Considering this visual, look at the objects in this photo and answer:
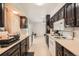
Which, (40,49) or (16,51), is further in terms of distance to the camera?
(40,49)

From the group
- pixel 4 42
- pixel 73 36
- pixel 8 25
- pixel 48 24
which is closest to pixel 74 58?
pixel 4 42

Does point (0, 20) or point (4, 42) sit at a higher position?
point (0, 20)

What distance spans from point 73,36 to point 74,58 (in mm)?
1104

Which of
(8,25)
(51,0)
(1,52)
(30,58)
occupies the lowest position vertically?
(30,58)

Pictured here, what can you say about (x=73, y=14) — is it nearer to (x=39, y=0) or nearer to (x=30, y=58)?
(x=39, y=0)

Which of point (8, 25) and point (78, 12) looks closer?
point (78, 12)

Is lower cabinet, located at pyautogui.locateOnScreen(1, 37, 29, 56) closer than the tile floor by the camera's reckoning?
Yes

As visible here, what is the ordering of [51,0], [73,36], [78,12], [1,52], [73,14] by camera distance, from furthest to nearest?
1. [73,36]
2. [73,14]
3. [78,12]
4. [51,0]
5. [1,52]

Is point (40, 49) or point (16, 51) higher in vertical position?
point (16, 51)

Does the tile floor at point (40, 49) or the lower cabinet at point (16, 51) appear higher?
the lower cabinet at point (16, 51)

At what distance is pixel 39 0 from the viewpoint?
157cm

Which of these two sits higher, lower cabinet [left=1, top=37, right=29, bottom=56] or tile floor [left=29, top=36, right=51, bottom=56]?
lower cabinet [left=1, top=37, right=29, bottom=56]

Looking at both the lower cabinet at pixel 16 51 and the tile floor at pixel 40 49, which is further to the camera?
the tile floor at pixel 40 49

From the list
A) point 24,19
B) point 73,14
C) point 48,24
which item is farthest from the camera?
point 48,24
